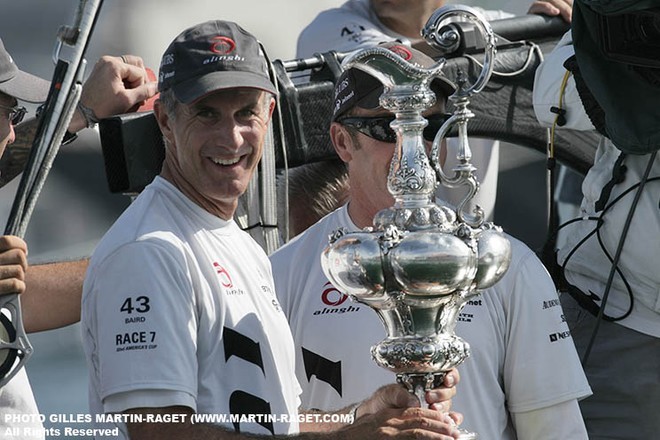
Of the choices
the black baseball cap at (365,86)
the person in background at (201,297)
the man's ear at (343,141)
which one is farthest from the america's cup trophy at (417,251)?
the man's ear at (343,141)

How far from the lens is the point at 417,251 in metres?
2.83

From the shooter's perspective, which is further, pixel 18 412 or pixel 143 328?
pixel 18 412

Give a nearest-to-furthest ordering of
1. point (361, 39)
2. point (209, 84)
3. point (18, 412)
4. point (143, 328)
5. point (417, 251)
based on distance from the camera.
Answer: point (417, 251)
point (143, 328)
point (209, 84)
point (18, 412)
point (361, 39)

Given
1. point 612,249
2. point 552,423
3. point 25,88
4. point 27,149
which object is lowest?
point 552,423

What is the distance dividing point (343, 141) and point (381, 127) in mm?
194

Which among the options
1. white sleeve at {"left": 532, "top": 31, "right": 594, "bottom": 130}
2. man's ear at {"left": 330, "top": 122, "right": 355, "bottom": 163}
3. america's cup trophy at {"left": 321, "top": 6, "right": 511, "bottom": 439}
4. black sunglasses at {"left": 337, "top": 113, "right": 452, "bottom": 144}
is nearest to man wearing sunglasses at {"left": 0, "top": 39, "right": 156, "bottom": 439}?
man's ear at {"left": 330, "top": 122, "right": 355, "bottom": 163}

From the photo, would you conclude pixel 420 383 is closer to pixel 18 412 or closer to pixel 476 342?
pixel 476 342

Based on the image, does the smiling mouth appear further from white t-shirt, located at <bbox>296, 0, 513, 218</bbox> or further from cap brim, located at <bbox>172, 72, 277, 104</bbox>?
white t-shirt, located at <bbox>296, 0, 513, 218</bbox>

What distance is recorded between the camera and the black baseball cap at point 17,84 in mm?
3836

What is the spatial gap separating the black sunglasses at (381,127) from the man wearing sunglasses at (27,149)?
0.70 m

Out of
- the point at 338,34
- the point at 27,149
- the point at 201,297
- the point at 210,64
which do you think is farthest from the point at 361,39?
the point at 201,297

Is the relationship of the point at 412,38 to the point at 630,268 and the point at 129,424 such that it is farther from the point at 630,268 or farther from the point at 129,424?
the point at 129,424

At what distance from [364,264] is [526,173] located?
10.9ft

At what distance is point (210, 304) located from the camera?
3.07 metres
